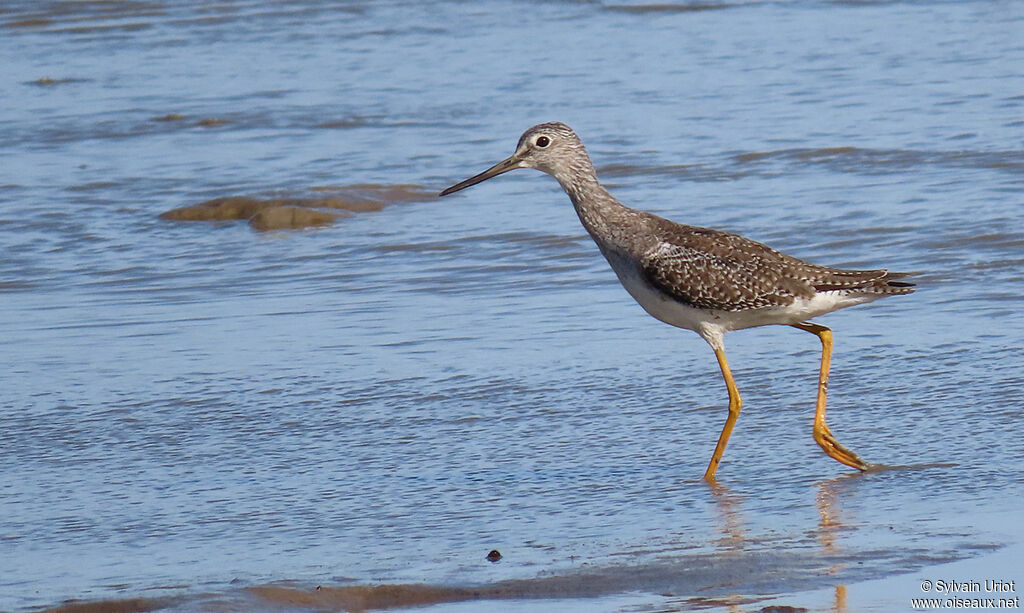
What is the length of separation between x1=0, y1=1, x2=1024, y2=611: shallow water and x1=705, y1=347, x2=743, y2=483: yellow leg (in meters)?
0.08

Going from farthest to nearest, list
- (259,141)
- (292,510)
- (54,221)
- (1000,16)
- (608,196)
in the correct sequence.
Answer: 1. (1000,16)
2. (259,141)
3. (54,221)
4. (608,196)
5. (292,510)

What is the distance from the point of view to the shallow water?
561cm

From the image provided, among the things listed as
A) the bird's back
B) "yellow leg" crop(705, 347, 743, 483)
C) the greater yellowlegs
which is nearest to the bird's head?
the greater yellowlegs

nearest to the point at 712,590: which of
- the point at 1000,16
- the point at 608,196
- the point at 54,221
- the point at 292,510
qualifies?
the point at 292,510

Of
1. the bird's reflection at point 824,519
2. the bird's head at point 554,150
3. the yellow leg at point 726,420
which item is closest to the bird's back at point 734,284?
the yellow leg at point 726,420

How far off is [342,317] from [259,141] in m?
5.73

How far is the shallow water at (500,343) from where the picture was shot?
5613 mm

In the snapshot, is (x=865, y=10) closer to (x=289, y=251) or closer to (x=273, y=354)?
(x=289, y=251)

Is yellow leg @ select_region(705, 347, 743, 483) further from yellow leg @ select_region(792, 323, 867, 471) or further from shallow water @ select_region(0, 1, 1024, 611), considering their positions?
yellow leg @ select_region(792, 323, 867, 471)

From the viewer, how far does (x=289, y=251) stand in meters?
10.8

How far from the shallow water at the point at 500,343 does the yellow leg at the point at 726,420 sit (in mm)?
80

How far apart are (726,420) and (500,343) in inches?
65.7

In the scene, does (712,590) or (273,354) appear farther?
(273,354)

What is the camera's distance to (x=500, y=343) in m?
8.28
